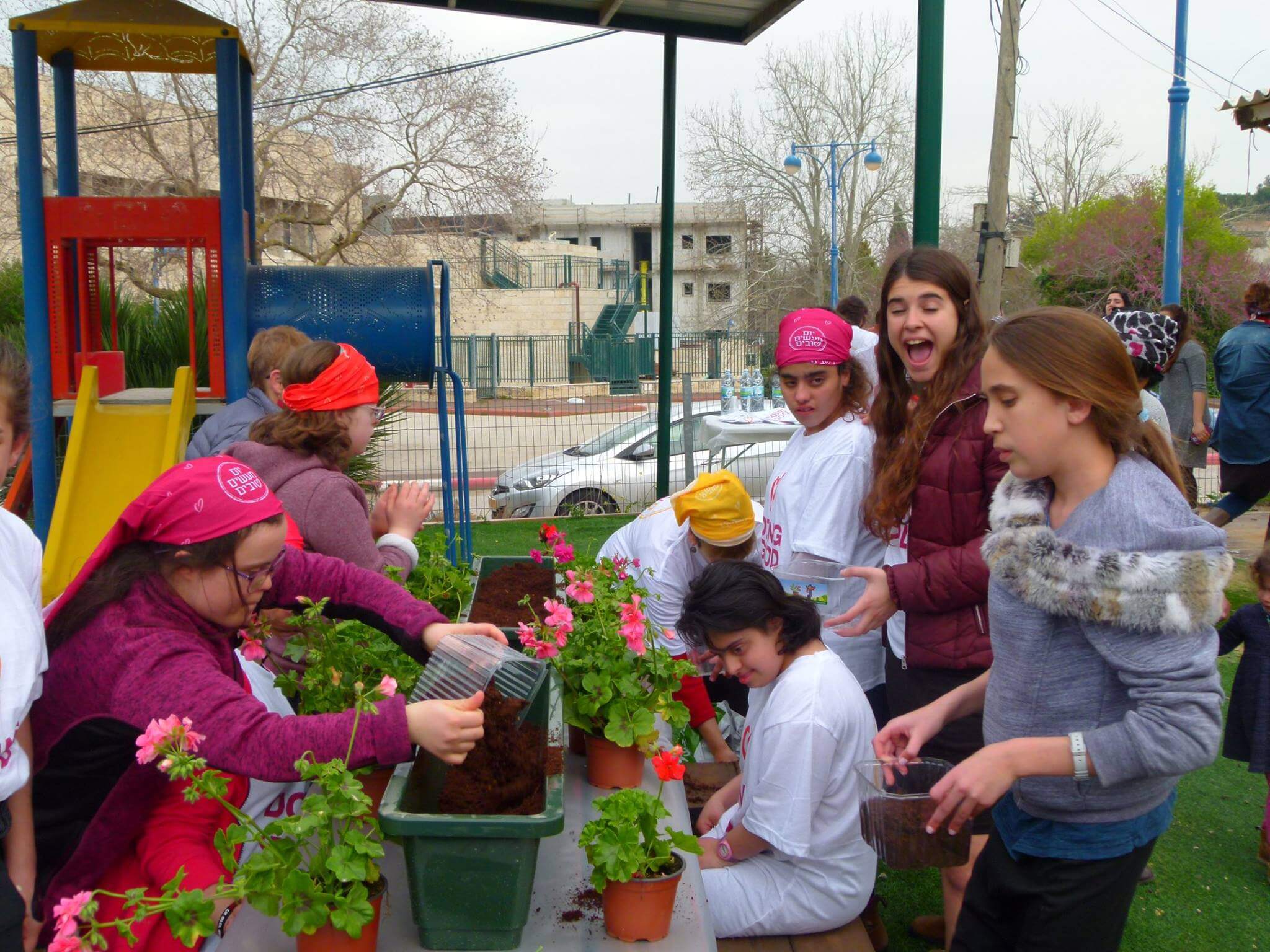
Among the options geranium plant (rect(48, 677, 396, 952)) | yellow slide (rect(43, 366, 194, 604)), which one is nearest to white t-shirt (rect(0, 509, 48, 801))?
geranium plant (rect(48, 677, 396, 952))

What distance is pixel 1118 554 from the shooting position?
1551 millimetres

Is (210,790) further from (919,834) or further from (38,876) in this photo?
(919,834)

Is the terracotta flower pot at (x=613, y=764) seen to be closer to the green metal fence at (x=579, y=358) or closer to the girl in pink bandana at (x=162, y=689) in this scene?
the girl in pink bandana at (x=162, y=689)

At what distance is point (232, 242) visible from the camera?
16.3ft

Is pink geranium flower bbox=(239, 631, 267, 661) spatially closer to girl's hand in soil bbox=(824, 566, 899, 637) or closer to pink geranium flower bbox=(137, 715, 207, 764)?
pink geranium flower bbox=(137, 715, 207, 764)

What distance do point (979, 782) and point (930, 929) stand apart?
1.61 m

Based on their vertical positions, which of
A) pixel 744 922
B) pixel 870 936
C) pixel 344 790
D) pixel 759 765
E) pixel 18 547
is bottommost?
pixel 870 936

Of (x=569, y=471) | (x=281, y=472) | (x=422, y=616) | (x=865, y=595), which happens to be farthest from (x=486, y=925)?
(x=569, y=471)

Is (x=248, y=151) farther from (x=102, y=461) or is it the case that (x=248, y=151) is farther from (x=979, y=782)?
(x=979, y=782)

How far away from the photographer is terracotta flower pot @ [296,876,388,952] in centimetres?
154

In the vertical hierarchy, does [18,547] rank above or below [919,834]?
above

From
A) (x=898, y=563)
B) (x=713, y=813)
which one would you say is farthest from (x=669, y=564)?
(x=898, y=563)

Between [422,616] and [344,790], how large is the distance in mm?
717

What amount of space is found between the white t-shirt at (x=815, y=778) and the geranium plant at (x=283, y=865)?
1.04m
